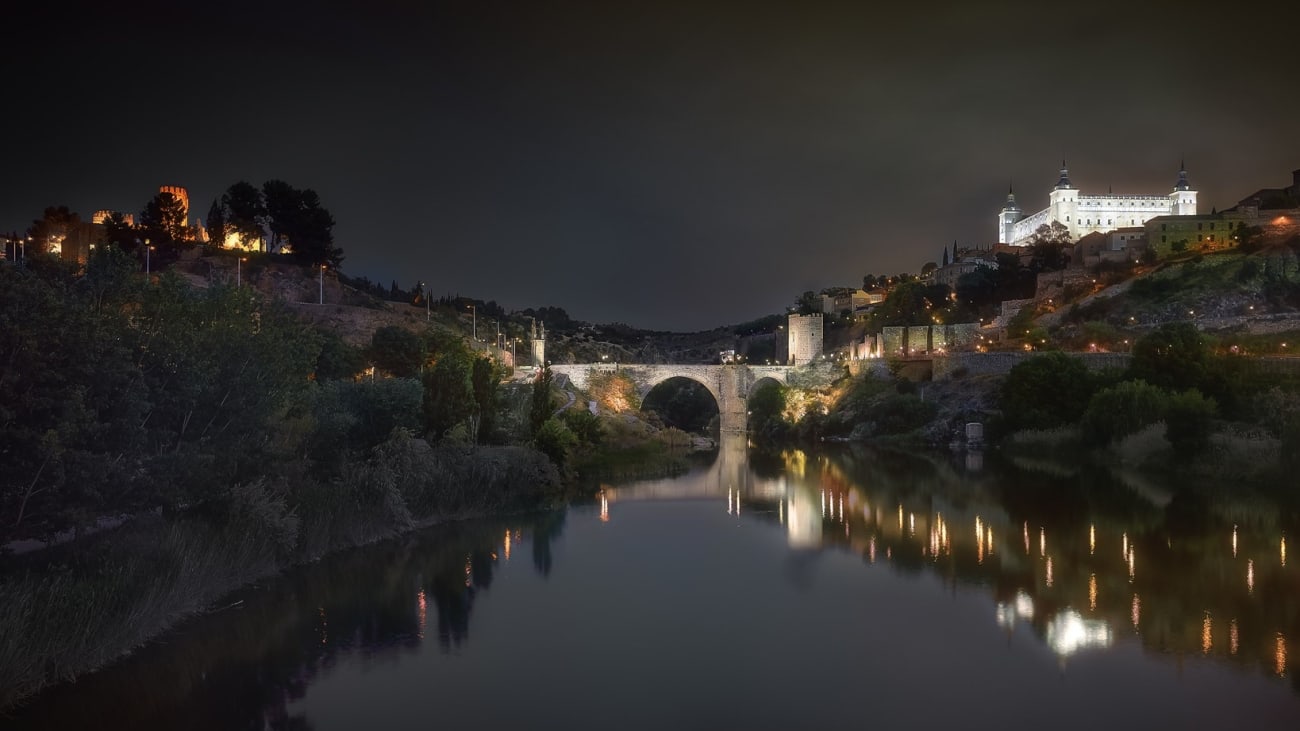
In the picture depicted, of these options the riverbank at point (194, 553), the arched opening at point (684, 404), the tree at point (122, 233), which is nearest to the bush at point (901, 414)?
the arched opening at point (684, 404)

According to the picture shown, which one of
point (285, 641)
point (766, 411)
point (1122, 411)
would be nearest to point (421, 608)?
point (285, 641)

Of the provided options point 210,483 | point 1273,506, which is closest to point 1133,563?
point 1273,506

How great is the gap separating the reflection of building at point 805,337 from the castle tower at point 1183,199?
45430 millimetres

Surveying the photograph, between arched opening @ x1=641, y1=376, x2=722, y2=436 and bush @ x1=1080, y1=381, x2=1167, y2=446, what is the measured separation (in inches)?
1466

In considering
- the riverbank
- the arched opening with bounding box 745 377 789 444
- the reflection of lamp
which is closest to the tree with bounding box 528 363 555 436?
the riverbank

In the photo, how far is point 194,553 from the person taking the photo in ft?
45.0

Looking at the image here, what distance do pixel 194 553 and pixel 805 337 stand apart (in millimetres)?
67851

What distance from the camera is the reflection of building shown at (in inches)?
3071

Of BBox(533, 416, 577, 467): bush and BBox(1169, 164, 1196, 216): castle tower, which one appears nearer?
BBox(533, 416, 577, 467): bush

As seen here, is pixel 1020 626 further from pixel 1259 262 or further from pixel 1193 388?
pixel 1259 262

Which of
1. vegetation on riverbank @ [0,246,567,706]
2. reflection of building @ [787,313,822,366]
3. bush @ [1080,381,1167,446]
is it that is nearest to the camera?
vegetation on riverbank @ [0,246,567,706]

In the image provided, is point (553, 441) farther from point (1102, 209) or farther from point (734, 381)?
point (1102, 209)

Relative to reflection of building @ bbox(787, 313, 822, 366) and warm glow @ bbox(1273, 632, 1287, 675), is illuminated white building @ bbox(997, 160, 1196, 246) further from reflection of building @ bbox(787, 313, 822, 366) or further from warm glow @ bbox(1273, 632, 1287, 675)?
warm glow @ bbox(1273, 632, 1287, 675)

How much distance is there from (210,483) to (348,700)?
198 inches
